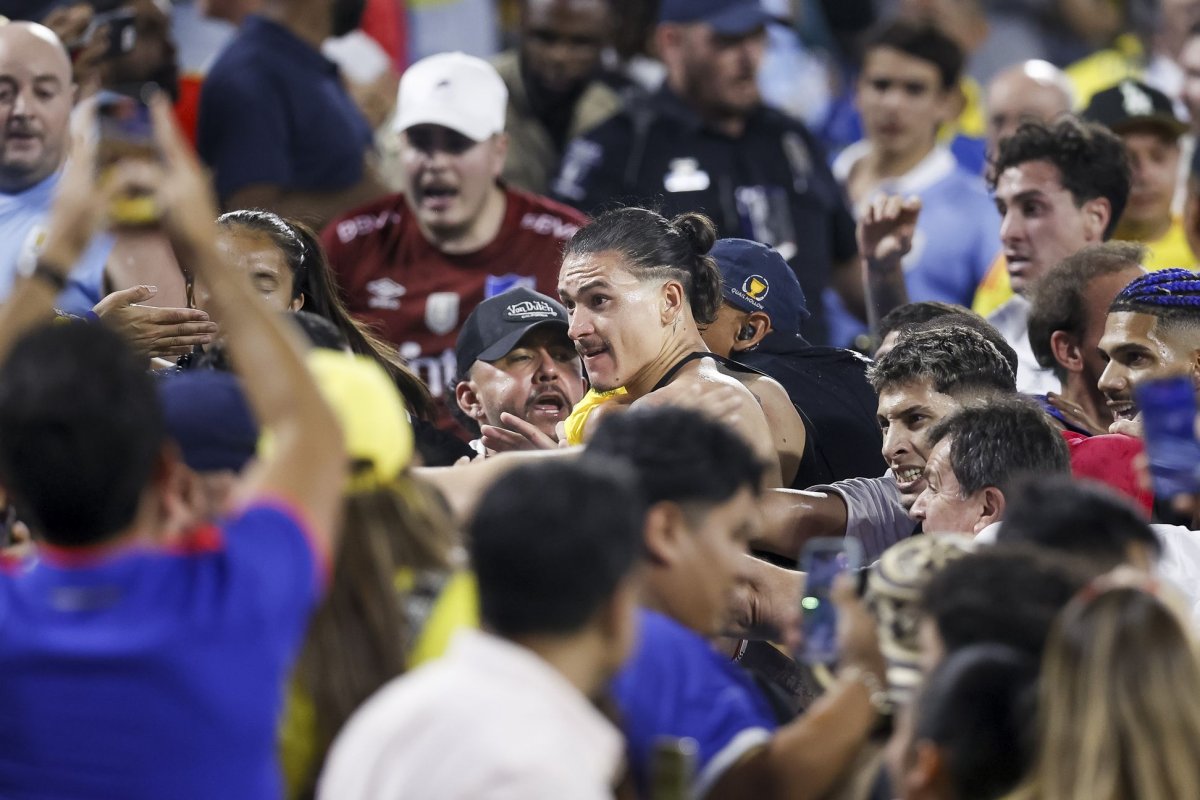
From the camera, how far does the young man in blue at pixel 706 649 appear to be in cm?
298

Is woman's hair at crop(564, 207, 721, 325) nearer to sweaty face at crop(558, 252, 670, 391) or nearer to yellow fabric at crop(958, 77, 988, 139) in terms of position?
sweaty face at crop(558, 252, 670, 391)

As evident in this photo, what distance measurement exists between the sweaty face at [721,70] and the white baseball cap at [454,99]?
1.30 m

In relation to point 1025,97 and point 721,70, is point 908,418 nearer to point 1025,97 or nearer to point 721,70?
point 721,70

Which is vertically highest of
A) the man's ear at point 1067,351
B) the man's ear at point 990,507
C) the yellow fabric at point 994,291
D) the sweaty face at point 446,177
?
the man's ear at point 990,507

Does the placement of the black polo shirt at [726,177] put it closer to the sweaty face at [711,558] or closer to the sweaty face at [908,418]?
the sweaty face at [908,418]

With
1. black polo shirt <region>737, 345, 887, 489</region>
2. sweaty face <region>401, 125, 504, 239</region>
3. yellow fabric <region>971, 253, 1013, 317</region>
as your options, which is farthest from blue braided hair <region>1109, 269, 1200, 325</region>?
sweaty face <region>401, 125, 504, 239</region>

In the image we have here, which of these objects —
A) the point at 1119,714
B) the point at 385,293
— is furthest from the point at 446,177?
the point at 1119,714

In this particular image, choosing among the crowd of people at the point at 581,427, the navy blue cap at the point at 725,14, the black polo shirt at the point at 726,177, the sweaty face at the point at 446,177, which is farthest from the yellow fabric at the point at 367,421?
the navy blue cap at the point at 725,14

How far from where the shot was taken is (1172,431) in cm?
324

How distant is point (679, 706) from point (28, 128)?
14.1 ft

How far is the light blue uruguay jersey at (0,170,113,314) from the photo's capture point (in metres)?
6.20

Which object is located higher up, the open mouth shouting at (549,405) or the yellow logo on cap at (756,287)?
the yellow logo on cap at (756,287)

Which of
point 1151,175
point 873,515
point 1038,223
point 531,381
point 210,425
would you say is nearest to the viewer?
point 210,425

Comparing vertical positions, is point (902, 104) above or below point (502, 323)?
above
